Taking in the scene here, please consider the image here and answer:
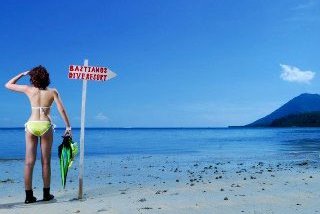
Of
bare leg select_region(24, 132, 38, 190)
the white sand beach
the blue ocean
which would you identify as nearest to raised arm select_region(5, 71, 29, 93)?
bare leg select_region(24, 132, 38, 190)

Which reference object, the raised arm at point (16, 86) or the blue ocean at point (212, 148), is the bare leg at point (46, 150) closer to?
the raised arm at point (16, 86)

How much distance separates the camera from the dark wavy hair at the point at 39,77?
946cm

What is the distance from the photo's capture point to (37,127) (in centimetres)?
938

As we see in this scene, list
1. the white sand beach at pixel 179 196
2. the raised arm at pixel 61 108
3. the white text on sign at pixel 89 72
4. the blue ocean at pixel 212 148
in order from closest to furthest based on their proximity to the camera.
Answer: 1. the white sand beach at pixel 179 196
2. the raised arm at pixel 61 108
3. the white text on sign at pixel 89 72
4. the blue ocean at pixel 212 148

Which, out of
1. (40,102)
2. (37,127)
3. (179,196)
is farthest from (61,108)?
(179,196)

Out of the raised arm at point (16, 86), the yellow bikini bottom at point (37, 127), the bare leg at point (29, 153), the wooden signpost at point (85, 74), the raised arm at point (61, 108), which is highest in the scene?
the wooden signpost at point (85, 74)

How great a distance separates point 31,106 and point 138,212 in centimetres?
331

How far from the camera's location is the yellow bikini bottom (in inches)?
368

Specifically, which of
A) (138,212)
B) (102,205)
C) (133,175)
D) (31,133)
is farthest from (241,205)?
(133,175)

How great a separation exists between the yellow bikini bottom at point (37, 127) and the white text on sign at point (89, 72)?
4.49 ft

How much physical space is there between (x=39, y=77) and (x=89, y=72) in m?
1.27

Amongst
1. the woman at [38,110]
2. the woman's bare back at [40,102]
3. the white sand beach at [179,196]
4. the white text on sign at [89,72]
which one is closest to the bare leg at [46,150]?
the woman at [38,110]

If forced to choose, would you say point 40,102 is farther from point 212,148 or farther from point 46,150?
point 212,148

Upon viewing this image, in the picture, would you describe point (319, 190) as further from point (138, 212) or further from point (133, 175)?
point (133, 175)
